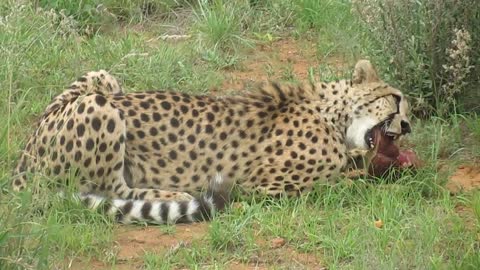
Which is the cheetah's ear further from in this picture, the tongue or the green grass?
the green grass

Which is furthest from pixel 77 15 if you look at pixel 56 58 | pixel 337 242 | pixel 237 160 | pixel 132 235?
pixel 337 242

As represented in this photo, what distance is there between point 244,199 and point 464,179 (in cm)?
111

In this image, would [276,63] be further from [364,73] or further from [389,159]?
[389,159]

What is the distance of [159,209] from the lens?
536cm

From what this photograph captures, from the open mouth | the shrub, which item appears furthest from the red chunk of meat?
the shrub

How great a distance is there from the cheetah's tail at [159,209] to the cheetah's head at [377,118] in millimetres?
938

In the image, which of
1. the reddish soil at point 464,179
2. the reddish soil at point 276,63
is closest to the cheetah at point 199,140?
the reddish soil at point 464,179

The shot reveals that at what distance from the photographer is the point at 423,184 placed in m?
5.63

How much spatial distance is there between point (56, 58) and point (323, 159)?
2.12 metres

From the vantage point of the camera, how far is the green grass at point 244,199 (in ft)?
15.7

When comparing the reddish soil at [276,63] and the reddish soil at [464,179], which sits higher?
the reddish soil at [276,63]

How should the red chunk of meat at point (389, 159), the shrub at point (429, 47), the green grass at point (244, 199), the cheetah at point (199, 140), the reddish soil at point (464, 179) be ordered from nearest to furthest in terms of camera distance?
the green grass at point (244, 199) → the cheetah at point (199, 140) → the reddish soil at point (464, 179) → the red chunk of meat at point (389, 159) → the shrub at point (429, 47)

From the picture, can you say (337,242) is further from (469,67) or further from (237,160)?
(469,67)

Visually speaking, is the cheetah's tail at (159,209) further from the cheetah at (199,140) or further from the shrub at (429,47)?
the shrub at (429,47)
